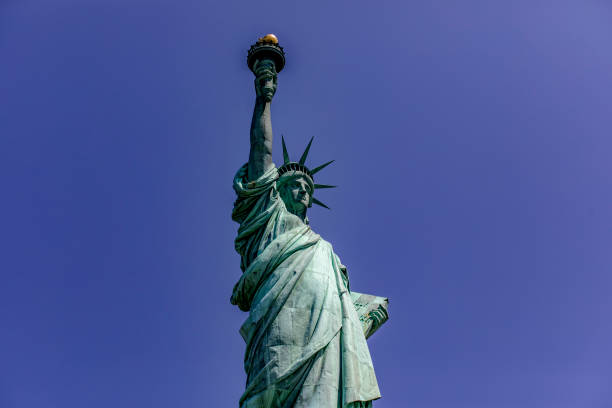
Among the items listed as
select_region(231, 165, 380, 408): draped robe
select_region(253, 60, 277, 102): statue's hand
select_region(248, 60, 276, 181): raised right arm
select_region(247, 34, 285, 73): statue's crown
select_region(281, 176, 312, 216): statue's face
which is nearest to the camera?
select_region(231, 165, 380, 408): draped robe

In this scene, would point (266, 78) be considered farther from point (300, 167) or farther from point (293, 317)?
point (293, 317)

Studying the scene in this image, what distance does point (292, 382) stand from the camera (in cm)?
945

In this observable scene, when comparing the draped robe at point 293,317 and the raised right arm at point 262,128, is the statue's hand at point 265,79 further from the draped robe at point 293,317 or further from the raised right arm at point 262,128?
the draped robe at point 293,317

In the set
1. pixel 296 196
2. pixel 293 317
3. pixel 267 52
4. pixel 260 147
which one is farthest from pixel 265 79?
pixel 293 317

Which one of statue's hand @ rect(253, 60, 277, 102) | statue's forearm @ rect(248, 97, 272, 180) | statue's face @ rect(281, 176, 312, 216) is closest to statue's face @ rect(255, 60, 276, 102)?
statue's hand @ rect(253, 60, 277, 102)

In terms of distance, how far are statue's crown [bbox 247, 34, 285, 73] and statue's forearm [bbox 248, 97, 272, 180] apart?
Answer: 48.1 inches

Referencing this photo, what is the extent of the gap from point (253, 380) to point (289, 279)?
1.58 meters

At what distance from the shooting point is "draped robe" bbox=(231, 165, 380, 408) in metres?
9.45

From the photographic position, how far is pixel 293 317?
10.1 metres

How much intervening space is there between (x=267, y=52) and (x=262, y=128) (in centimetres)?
161

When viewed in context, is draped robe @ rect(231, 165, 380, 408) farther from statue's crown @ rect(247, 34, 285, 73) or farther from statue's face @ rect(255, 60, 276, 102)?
statue's crown @ rect(247, 34, 285, 73)

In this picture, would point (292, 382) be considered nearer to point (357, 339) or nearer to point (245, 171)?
point (357, 339)

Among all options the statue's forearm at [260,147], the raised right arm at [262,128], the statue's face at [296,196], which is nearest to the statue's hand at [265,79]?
the raised right arm at [262,128]

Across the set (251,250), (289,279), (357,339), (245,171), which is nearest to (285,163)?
(245,171)
